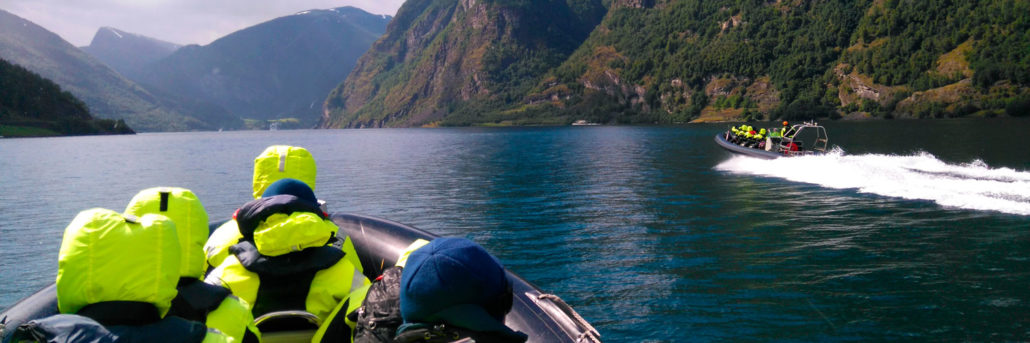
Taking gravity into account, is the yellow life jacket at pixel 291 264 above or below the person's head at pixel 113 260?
below

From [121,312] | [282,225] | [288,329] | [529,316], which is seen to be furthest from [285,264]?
[529,316]

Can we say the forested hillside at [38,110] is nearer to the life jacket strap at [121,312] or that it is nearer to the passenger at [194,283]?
the passenger at [194,283]

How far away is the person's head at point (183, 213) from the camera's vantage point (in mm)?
3959

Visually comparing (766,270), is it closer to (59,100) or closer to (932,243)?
(932,243)

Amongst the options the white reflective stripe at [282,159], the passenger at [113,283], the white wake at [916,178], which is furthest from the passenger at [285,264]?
the white wake at [916,178]

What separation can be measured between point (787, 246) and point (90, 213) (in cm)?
1257

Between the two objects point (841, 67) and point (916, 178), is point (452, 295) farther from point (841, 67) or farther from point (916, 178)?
point (841, 67)

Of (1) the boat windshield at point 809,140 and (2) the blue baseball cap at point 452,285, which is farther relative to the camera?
(1) the boat windshield at point 809,140

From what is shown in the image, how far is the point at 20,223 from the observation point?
740 inches

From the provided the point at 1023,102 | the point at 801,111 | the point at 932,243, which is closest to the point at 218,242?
the point at 932,243

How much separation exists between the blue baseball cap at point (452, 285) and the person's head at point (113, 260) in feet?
3.84

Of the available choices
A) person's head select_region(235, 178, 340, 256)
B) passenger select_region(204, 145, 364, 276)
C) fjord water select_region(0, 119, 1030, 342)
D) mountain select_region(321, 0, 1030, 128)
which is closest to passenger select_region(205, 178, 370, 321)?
person's head select_region(235, 178, 340, 256)

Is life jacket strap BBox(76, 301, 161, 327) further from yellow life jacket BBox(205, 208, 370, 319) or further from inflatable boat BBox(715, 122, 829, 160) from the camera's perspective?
inflatable boat BBox(715, 122, 829, 160)

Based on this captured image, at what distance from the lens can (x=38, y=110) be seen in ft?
470
